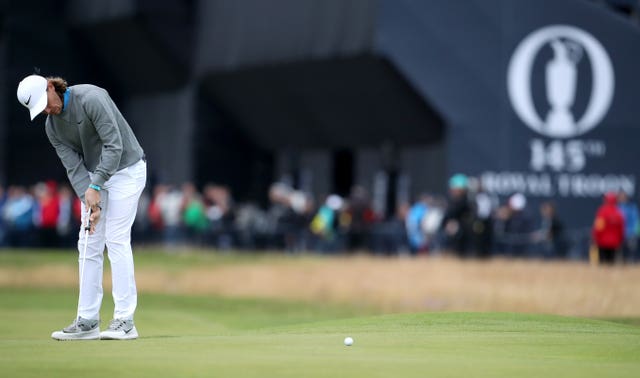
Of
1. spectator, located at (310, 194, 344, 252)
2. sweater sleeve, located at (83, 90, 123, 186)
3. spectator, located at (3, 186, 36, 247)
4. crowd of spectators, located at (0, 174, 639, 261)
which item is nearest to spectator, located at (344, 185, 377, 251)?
crowd of spectators, located at (0, 174, 639, 261)

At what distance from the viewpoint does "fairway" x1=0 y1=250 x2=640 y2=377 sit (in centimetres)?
822

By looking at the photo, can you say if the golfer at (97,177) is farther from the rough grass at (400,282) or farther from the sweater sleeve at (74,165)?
the rough grass at (400,282)

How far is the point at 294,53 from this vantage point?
122 feet

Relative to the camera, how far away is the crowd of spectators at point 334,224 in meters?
29.4

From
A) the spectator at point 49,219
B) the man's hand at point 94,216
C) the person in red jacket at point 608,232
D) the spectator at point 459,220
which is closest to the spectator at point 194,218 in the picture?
the spectator at point 49,219

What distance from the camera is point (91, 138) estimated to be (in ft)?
34.9

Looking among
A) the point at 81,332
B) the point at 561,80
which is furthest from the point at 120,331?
the point at 561,80

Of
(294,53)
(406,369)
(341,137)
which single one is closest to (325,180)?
(341,137)

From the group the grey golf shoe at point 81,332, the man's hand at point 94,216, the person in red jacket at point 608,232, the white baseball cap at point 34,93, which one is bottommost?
the grey golf shoe at point 81,332

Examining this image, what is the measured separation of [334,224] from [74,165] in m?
23.0

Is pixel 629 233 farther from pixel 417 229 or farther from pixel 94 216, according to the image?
pixel 94 216

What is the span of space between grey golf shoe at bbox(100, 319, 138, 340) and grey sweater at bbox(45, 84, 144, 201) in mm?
973

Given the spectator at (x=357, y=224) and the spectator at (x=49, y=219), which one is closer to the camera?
Result: the spectator at (x=357, y=224)

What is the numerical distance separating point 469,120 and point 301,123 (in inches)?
273
